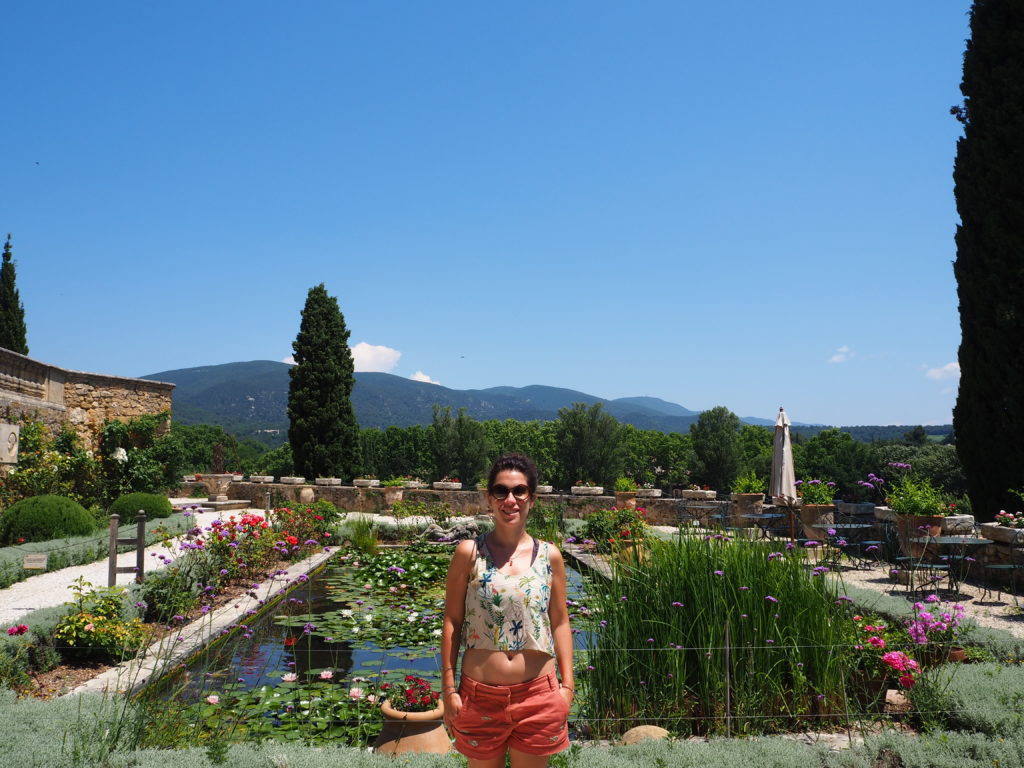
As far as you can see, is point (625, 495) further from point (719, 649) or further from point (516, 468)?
point (516, 468)

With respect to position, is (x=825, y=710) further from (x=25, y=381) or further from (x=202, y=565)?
(x=25, y=381)

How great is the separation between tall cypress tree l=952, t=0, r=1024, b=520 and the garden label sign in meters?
16.2

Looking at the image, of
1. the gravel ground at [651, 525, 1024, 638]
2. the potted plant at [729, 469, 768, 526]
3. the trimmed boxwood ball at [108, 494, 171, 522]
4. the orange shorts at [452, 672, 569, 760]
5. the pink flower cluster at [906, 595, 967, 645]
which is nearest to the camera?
the orange shorts at [452, 672, 569, 760]

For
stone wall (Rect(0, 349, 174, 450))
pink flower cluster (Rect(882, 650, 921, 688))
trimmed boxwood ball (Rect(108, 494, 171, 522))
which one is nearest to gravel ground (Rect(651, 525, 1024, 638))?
pink flower cluster (Rect(882, 650, 921, 688))

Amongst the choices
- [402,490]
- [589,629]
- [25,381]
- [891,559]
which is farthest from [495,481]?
[402,490]

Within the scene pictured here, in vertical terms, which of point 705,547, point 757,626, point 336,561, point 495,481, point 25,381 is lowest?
point 336,561

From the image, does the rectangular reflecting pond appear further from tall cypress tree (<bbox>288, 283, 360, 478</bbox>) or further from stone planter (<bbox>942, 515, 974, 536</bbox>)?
tall cypress tree (<bbox>288, 283, 360, 478</bbox>)

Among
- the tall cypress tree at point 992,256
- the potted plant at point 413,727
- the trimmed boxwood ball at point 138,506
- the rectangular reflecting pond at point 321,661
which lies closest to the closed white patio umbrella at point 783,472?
the tall cypress tree at point 992,256

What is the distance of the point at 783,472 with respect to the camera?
1170 cm

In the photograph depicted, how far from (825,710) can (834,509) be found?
318 inches

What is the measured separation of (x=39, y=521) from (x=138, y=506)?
8.30ft

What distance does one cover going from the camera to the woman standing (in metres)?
2.37

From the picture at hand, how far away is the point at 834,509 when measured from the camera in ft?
37.3

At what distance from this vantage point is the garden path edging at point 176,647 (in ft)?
13.0
